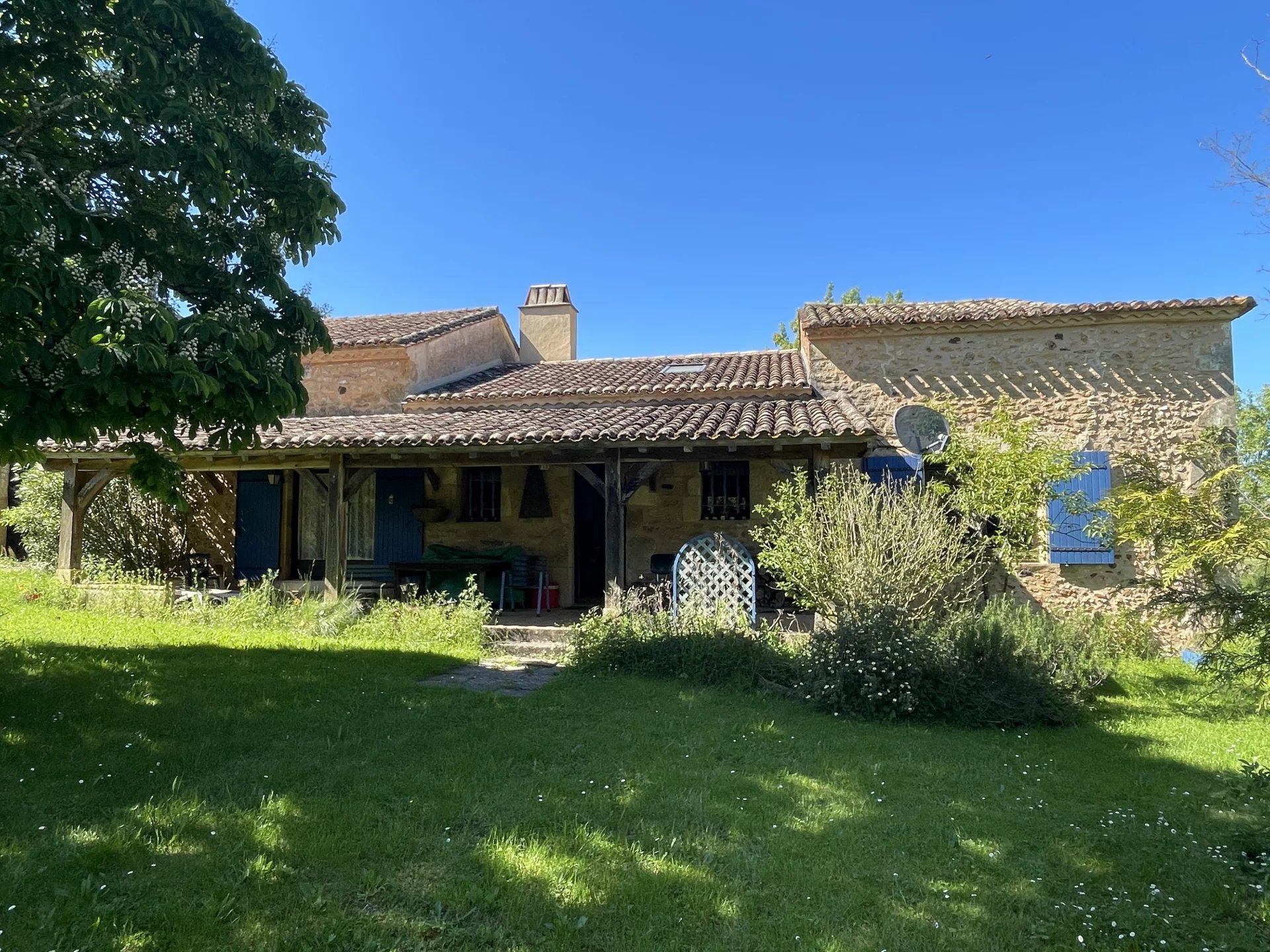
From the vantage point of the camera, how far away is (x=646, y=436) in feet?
26.3

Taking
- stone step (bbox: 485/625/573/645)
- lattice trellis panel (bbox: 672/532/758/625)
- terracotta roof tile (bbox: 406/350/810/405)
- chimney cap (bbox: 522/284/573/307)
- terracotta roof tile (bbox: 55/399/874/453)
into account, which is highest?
chimney cap (bbox: 522/284/573/307)

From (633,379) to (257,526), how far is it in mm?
6764

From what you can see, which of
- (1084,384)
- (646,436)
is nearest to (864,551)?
(646,436)

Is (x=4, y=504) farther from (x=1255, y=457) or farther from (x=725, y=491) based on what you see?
(x=1255, y=457)

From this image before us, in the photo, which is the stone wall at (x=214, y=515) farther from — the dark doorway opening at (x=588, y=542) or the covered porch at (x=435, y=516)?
the dark doorway opening at (x=588, y=542)

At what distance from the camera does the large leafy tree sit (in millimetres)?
3773

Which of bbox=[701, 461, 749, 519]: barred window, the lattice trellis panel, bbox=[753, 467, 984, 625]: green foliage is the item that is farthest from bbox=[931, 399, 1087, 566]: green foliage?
bbox=[701, 461, 749, 519]: barred window

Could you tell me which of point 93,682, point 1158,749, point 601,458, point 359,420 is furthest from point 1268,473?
point 359,420

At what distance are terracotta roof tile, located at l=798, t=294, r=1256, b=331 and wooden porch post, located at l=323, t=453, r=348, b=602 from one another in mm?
6800

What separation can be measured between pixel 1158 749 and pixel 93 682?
8.37 meters

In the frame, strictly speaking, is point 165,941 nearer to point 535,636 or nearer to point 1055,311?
point 535,636

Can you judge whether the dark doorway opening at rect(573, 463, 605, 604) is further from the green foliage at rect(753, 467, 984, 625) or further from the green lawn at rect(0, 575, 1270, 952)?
the green lawn at rect(0, 575, 1270, 952)

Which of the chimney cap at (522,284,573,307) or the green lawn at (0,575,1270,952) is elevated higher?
the chimney cap at (522,284,573,307)

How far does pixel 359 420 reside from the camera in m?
11.0
